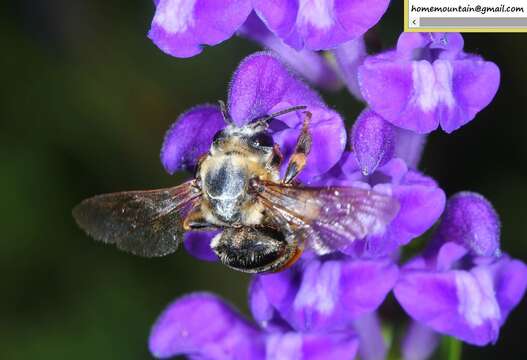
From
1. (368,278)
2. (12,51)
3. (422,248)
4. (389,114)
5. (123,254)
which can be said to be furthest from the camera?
(12,51)

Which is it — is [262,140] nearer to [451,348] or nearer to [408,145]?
[408,145]

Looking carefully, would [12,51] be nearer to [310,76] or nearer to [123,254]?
[123,254]

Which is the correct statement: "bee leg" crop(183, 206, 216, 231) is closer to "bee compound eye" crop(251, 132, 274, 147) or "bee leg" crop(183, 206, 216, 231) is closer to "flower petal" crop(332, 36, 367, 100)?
"bee compound eye" crop(251, 132, 274, 147)

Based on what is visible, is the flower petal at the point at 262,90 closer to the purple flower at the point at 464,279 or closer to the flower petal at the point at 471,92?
the flower petal at the point at 471,92

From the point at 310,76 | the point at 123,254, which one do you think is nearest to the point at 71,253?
the point at 123,254

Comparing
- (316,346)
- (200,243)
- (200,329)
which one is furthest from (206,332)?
(316,346)

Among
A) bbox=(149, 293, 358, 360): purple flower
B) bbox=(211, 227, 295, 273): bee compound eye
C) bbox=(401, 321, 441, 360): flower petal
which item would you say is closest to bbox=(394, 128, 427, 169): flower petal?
bbox=(211, 227, 295, 273): bee compound eye
